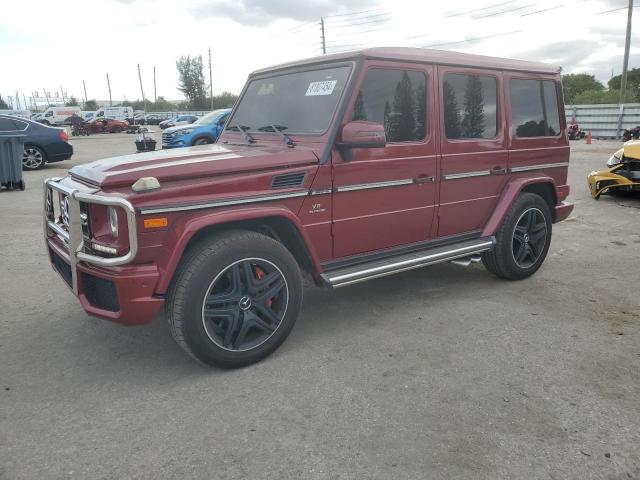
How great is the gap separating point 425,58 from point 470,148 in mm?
851

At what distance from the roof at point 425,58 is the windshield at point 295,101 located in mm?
92

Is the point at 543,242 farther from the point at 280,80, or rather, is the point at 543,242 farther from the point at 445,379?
the point at 280,80

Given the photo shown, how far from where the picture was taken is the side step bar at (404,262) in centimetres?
369

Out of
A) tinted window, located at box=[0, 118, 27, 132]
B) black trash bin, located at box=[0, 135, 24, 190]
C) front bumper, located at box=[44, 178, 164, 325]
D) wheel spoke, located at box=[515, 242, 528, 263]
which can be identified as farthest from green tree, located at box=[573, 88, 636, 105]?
front bumper, located at box=[44, 178, 164, 325]

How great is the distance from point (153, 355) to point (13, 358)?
A: 939 mm

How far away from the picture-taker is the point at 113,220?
299cm

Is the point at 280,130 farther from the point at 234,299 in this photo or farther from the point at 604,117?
the point at 604,117

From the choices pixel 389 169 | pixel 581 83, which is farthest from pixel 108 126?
pixel 581 83

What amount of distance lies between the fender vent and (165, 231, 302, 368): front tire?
361 mm

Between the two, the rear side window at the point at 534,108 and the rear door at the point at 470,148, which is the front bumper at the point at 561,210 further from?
the rear door at the point at 470,148

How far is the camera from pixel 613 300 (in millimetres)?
4527

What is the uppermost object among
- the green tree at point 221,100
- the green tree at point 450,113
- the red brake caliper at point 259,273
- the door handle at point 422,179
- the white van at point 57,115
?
the green tree at point 221,100

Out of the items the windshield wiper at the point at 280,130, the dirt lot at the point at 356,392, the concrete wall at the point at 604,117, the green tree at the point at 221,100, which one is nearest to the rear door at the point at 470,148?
the dirt lot at the point at 356,392

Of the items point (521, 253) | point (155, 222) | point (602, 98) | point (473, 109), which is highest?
point (602, 98)
